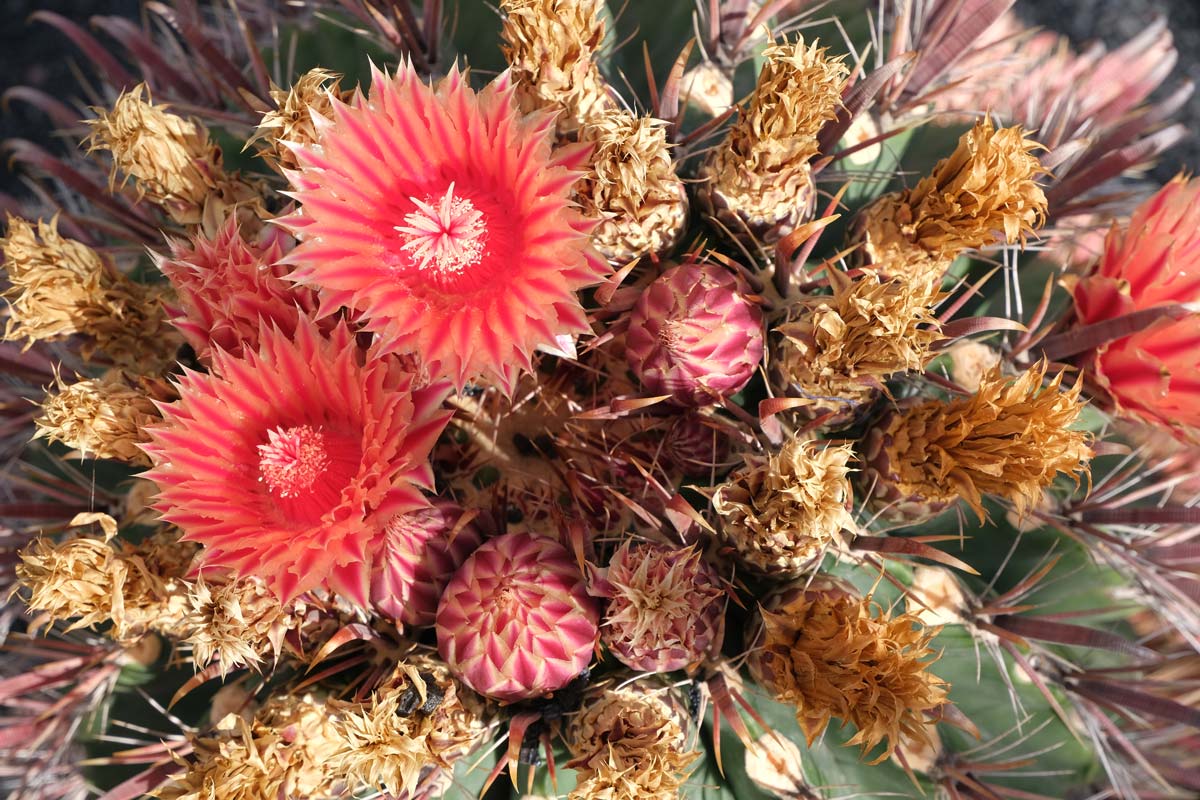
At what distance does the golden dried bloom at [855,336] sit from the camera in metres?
0.91

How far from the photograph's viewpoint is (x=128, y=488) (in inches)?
56.1

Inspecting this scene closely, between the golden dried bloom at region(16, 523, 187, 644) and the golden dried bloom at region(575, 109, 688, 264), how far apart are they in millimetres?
712

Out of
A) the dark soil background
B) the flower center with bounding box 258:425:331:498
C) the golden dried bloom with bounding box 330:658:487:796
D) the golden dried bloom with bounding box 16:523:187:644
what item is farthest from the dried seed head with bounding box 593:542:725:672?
the dark soil background

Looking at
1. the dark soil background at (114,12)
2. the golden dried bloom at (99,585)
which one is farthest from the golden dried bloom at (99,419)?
the dark soil background at (114,12)

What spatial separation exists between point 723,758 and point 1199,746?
3.11 feet

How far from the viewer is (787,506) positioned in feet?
3.10

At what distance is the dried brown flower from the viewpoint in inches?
45.7

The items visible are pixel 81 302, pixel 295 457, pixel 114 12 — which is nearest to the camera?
pixel 295 457

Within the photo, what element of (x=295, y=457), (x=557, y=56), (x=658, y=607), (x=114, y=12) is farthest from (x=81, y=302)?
(x=114, y=12)

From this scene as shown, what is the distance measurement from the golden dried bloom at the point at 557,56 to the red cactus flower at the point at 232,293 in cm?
36

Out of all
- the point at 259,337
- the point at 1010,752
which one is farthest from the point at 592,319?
the point at 1010,752

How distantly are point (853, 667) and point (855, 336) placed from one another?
0.34 metres

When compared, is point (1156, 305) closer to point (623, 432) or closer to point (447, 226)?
point (623, 432)

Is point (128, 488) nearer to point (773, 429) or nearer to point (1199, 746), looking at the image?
point (773, 429)
